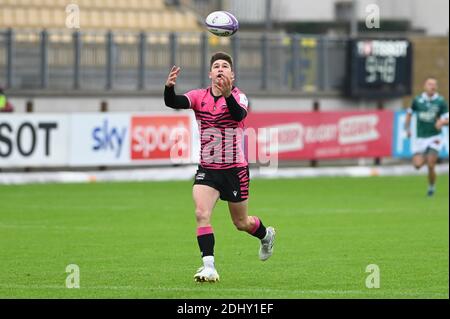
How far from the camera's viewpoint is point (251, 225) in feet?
43.3

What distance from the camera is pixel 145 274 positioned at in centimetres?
1324

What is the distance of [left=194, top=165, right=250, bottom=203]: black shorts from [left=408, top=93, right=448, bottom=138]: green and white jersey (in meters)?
13.2

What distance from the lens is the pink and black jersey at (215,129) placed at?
501 inches

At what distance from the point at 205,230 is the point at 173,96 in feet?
4.40

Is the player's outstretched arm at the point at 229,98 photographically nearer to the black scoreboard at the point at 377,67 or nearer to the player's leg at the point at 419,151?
the player's leg at the point at 419,151

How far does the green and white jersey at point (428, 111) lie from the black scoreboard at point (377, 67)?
11.0 m

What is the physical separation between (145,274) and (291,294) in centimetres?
215

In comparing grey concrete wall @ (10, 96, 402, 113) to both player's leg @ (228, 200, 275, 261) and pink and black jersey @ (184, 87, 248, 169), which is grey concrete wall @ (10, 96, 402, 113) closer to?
player's leg @ (228, 200, 275, 261)

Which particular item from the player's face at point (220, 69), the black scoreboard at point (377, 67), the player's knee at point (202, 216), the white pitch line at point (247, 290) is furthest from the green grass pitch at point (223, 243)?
the black scoreboard at point (377, 67)

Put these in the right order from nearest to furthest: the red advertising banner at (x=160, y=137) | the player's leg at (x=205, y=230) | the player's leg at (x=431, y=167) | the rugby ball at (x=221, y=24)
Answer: the player's leg at (x=205, y=230)
the rugby ball at (x=221, y=24)
the player's leg at (x=431, y=167)
the red advertising banner at (x=160, y=137)

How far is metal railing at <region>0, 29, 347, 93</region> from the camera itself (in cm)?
3269

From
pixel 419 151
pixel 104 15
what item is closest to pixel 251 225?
pixel 419 151

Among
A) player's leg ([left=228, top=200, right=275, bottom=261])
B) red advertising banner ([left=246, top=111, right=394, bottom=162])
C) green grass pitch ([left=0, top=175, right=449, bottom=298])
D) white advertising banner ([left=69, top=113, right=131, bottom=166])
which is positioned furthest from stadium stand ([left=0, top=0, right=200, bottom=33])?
player's leg ([left=228, top=200, right=275, bottom=261])
